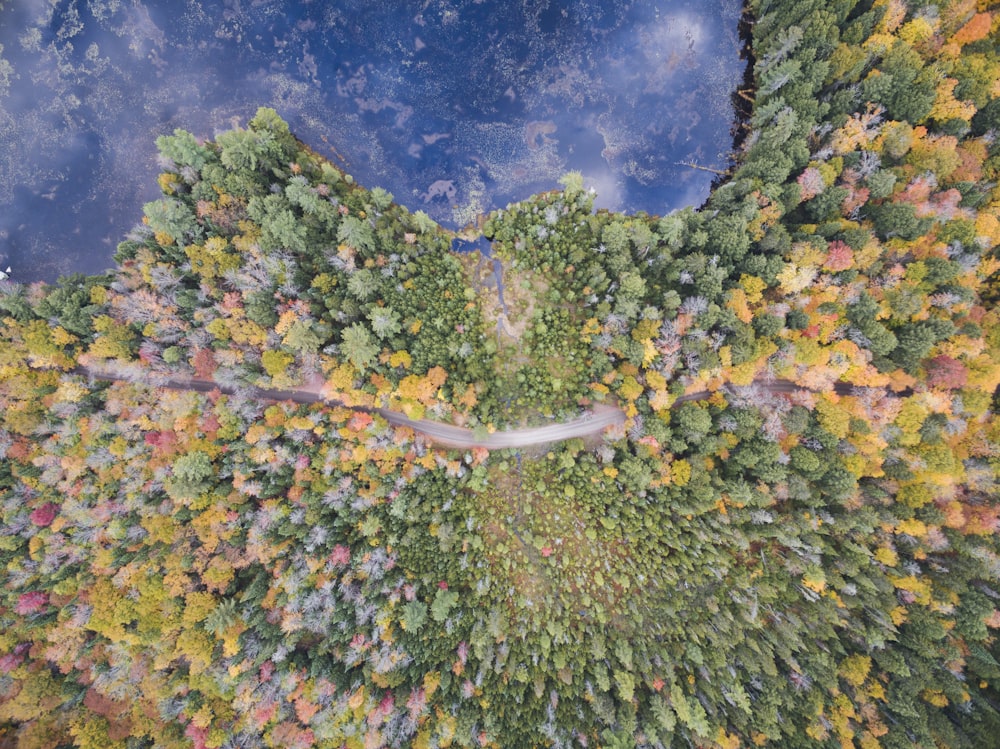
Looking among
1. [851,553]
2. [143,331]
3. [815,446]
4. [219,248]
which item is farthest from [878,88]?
[143,331]

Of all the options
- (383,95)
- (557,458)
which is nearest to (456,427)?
(557,458)

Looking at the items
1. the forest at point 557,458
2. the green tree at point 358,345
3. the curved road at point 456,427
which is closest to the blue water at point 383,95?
the forest at point 557,458

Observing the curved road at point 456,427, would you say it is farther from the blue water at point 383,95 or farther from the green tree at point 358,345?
the blue water at point 383,95

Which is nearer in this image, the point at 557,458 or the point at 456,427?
the point at 557,458

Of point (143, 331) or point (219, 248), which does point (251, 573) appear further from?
point (219, 248)

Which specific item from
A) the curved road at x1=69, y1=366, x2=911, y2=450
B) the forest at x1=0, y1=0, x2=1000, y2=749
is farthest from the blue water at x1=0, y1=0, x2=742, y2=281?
the curved road at x1=69, y1=366, x2=911, y2=450

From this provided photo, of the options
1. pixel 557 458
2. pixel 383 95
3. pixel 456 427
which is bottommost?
pixel 557 458

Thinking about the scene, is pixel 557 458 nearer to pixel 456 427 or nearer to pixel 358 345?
pixel 456 427
